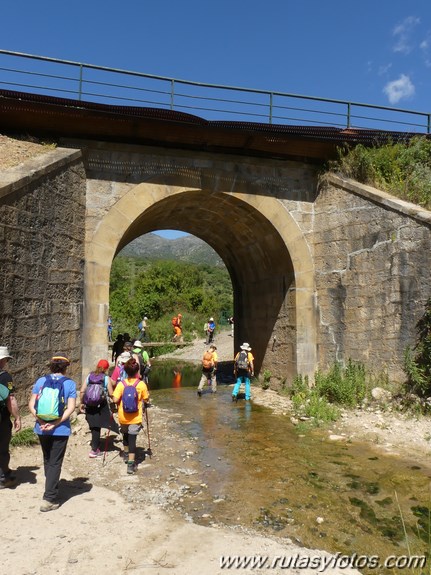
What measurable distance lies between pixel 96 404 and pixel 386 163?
8617mm

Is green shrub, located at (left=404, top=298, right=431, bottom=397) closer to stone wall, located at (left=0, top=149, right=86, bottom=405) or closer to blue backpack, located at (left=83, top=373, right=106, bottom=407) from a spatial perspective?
blue backpack, located at (left=83, top=373, right=106, bottom=407)

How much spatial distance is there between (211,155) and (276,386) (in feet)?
20.2

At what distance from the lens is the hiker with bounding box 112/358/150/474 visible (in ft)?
19.0

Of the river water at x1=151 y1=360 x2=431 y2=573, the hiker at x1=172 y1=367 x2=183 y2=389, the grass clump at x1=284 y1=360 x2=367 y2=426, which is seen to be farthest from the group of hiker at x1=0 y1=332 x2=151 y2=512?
the hiker at x1=172 y1=367 x2=183 y2=389

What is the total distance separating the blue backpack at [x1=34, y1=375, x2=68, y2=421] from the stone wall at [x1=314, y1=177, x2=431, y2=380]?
22.1 feet

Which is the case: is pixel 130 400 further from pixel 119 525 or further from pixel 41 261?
pixel 41 261

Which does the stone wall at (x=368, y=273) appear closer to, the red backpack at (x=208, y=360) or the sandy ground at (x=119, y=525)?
the sandy ground at (x=119, y=525)

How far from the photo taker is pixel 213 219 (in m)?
12.8

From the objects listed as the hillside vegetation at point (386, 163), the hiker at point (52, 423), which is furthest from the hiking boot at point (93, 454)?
the hillside vegetation at point (386, 163)

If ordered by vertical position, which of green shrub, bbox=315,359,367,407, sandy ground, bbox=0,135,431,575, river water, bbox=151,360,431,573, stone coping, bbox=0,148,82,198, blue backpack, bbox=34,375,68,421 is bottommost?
river water, bbox=151,360,431,573

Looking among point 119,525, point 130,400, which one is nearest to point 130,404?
point 130,400

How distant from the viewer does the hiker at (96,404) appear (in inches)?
248

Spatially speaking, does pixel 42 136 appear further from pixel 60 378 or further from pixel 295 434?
pixel 295 434

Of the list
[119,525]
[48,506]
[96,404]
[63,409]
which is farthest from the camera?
[96,404]
